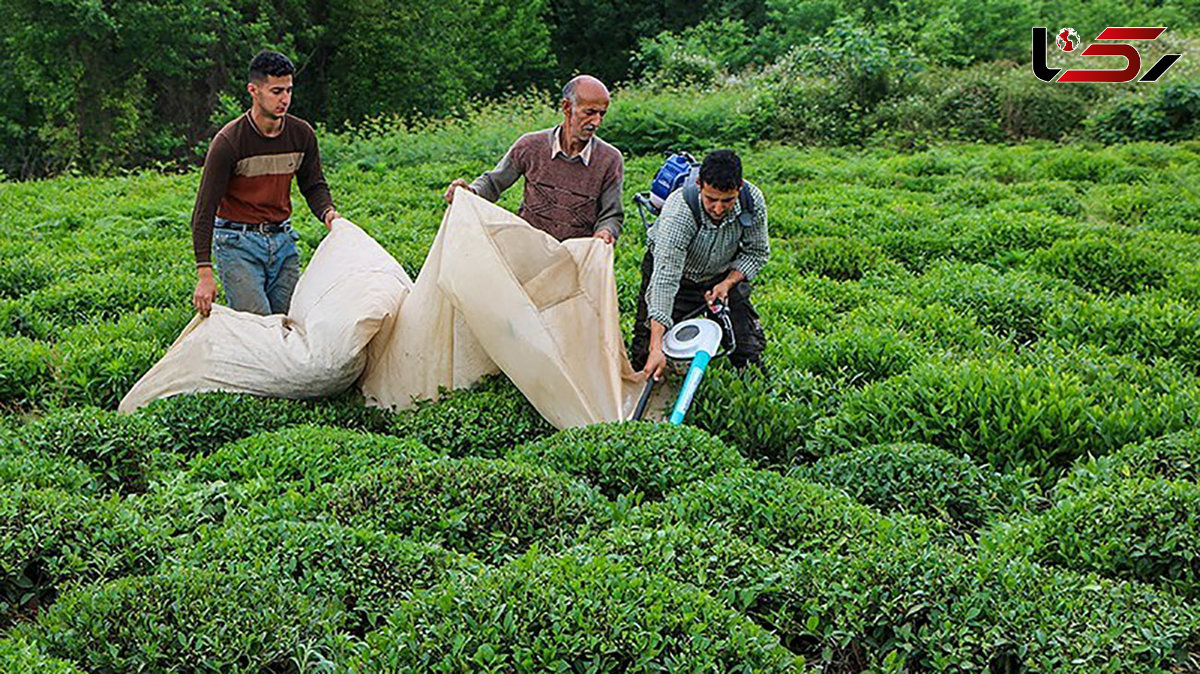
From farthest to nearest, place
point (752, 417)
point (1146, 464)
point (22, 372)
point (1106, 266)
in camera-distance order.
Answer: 1. point (1106, 266)
2. point (22, 372)
3. point (752, 417)
4. point (1146, 464)

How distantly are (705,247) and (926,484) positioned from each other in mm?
1646

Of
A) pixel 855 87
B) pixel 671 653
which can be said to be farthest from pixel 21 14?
pixel 671 653

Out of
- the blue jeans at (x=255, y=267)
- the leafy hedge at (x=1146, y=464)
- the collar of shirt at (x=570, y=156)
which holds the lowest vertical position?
the leafy hedge at (x=1146, y=464)

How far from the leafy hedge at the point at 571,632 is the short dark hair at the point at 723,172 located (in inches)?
89.0

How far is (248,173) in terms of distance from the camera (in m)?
5.79

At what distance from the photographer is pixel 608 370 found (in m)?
5.46

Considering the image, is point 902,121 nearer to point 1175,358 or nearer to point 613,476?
point 1175,358

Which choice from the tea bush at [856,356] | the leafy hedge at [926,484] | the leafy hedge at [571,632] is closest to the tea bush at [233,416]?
the leafy hedge at [571,632]

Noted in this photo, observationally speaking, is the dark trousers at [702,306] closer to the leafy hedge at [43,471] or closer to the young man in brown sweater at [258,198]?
the young man in brown sweater at [258,198]

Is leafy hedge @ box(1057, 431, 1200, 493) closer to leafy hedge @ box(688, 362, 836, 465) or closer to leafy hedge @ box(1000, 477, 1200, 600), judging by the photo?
leafy hedge @ box(1000, 477, 1200, 600)

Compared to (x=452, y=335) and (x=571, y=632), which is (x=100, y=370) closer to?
(x=452, y=335)

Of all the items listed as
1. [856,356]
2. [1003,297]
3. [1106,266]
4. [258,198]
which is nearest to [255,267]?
[258,198]

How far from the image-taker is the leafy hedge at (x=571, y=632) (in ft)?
10.4

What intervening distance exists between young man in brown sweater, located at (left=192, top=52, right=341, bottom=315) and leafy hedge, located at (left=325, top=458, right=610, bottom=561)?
1.85m
